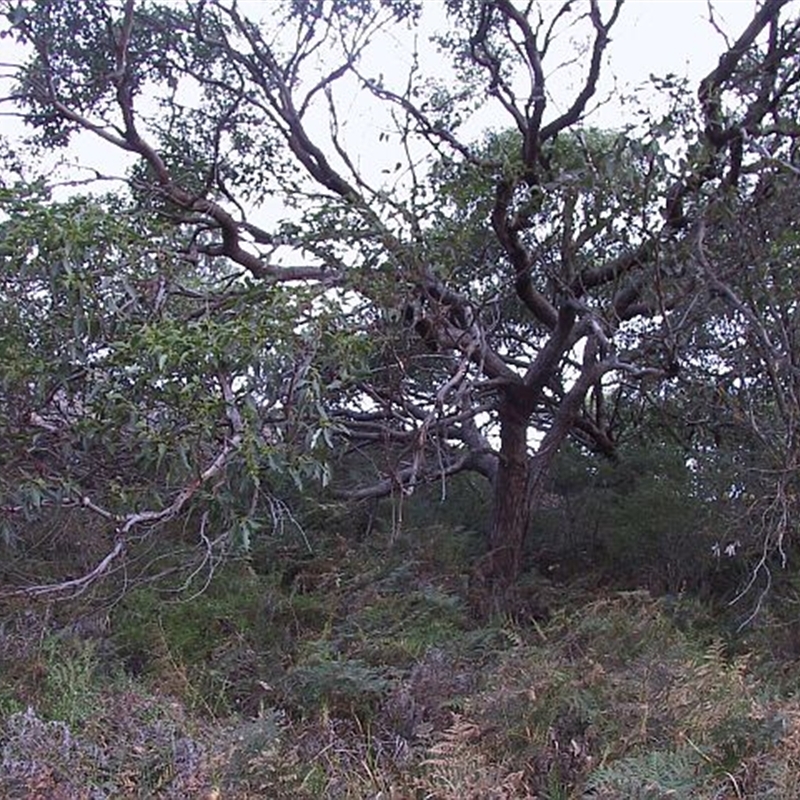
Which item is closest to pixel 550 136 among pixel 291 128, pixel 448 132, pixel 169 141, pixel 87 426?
pixel 448 132

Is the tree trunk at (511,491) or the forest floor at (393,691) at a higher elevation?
the tree trunk at (511,491)

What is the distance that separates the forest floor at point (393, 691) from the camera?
409 centimetres

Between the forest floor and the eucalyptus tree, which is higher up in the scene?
the eucalyptus tree

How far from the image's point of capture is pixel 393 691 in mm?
5102

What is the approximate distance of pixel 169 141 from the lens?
25.1ft

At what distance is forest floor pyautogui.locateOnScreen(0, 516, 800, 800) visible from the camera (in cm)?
409

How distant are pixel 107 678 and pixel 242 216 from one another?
3.43 m

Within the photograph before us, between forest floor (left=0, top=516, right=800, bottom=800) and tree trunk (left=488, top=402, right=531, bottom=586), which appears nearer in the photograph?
forest floor (left=0, top=516, right=800, bottom=800)

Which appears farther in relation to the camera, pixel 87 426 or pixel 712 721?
pixel 87 426

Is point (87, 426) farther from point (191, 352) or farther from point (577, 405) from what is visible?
point (577, 405)

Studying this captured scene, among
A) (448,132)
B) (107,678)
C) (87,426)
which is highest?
(448,132)

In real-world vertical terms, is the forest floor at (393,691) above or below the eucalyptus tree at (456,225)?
below

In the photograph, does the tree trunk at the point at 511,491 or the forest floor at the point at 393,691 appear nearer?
the forest floor at the point at 393,691

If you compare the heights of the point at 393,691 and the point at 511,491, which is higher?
the point at 511,491
